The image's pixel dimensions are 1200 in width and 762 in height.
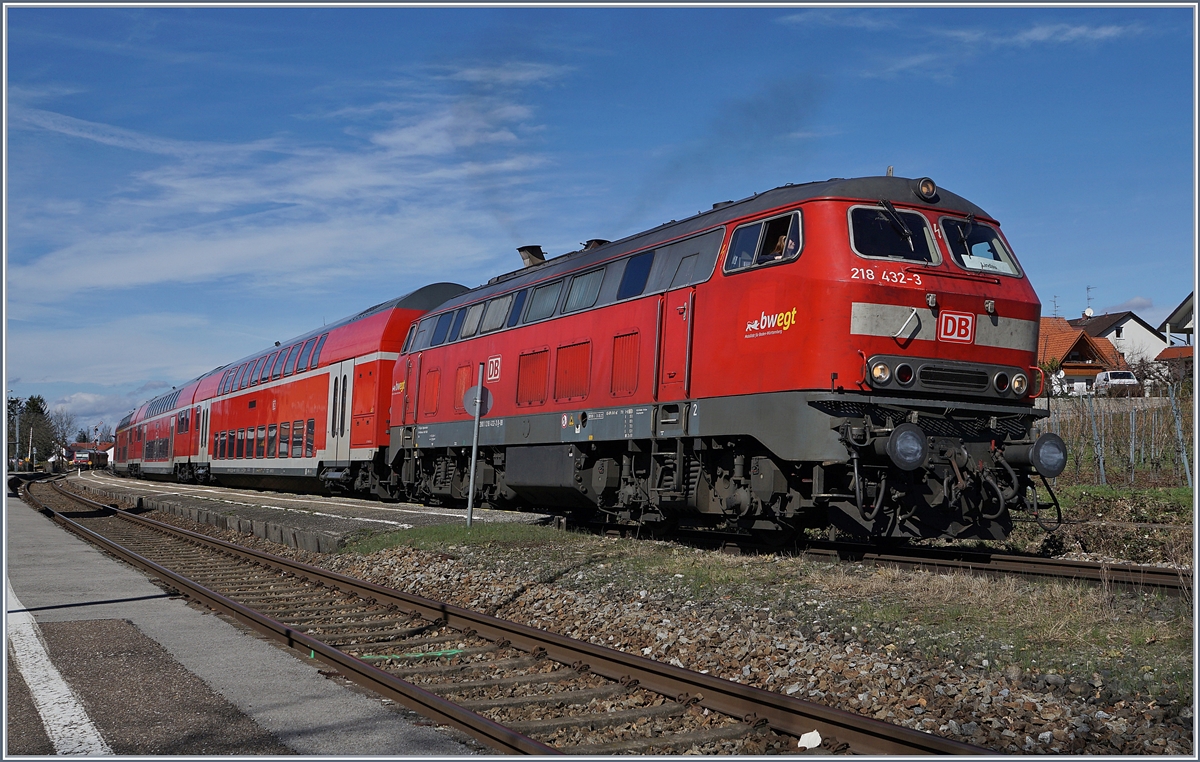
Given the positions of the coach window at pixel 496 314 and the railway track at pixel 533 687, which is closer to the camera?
the railway track at pixel 533 687

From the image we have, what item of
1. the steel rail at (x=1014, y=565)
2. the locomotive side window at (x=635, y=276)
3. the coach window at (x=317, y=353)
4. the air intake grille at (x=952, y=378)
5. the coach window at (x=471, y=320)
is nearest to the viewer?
the steel rail at (x=1014, y=565)

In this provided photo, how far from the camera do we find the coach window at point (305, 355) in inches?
1066

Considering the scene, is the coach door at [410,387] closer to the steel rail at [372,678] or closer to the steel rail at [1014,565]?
the steel rail at [372,678]

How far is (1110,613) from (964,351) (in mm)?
3509

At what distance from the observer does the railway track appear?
560 centimetres

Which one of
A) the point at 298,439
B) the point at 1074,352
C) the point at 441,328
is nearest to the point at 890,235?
the point at 441,328

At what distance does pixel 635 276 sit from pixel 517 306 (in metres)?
3.59

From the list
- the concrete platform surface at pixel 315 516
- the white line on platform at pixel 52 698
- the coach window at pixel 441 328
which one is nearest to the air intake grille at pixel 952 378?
the white line on platform at pixel 52 698

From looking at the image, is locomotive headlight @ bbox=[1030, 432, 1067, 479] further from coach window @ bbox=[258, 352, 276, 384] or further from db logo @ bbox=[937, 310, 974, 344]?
coach window @ bbox=[258, 352, 276, 384]

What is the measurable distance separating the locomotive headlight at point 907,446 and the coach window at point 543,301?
267 inches

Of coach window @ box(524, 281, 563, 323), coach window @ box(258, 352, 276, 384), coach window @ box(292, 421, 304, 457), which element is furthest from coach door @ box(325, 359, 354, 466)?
coach window @ box(524, 281, 563, 323)

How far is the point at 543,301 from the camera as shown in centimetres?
1552

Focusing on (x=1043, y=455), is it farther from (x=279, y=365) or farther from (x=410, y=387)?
(x=279, y=365)

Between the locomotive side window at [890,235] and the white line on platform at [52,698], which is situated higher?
the locomotive side window at [890,235]
